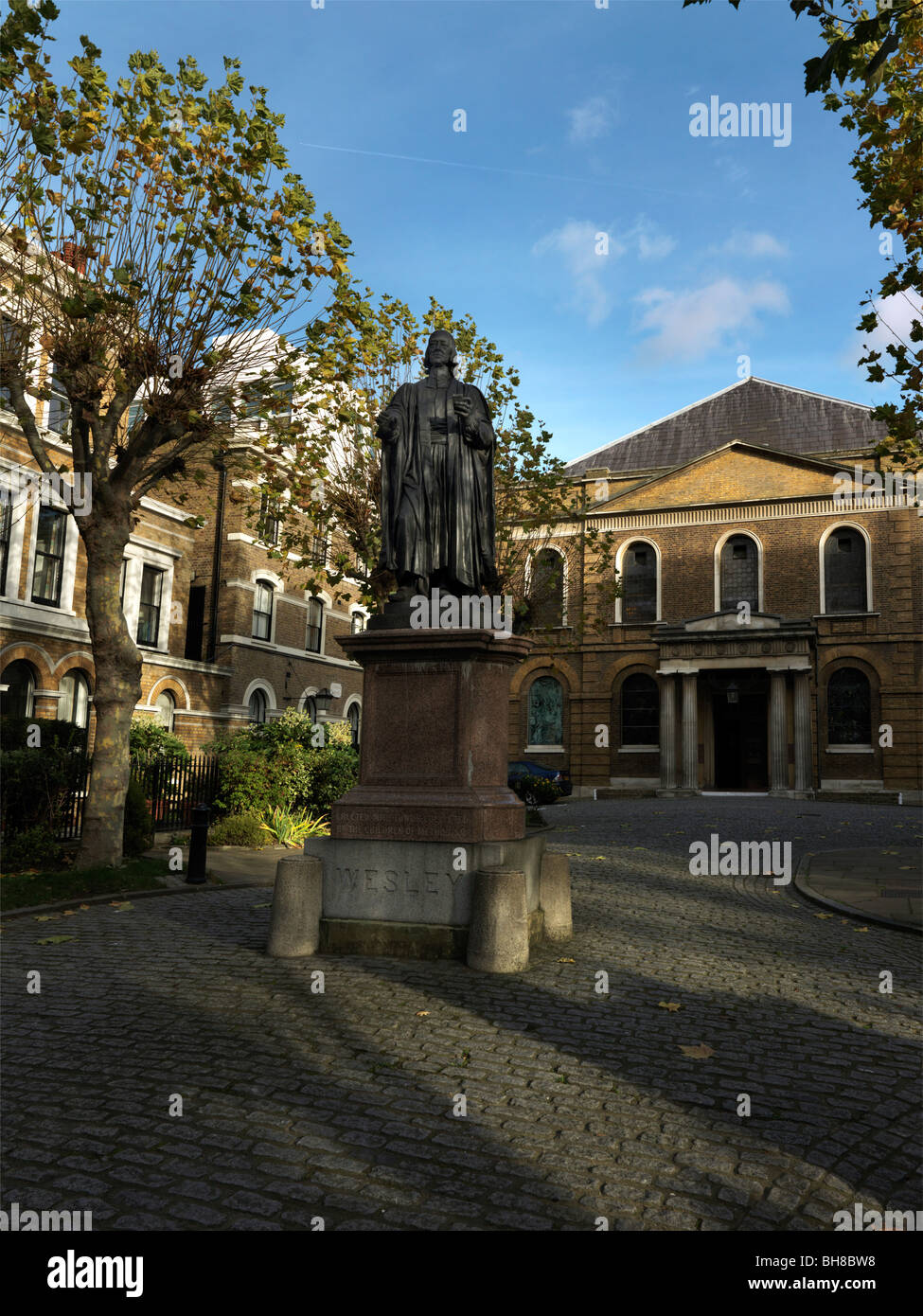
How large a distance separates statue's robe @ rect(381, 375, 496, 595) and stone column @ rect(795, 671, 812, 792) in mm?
26929

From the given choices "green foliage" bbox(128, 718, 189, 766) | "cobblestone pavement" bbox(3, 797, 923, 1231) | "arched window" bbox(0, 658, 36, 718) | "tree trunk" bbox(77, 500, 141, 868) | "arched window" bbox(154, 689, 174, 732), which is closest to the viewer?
"cobblestone pavement" bbox(3, 797, 923, 1231)

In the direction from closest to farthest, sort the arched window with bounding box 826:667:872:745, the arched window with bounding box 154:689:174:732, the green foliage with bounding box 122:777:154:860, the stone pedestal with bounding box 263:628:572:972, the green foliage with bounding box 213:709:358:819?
the stone pedestal with bounding box 263:628:572:972
the green foliage with bounding box 122:777:154:860
the green foliage with bounding box 213:709:358:819
the arched window with bounding box 154:689:174:732
the arched window with bounding box 826:667:872:745

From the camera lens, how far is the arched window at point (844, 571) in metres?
33.8

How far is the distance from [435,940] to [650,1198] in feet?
11.5

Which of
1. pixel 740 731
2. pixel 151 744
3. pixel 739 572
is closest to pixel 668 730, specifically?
pixel 740 731

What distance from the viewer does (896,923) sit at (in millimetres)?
8438

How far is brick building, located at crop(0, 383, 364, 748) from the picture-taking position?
1970 centimetres

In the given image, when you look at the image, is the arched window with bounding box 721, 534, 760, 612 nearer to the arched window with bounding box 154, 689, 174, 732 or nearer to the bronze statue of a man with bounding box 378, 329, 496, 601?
the arched window with bounding box 154, 689, 174, 732

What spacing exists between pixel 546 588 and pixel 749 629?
42.6ft

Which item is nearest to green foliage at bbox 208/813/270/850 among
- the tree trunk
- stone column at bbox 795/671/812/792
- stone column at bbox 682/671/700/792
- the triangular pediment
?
the tree trunk

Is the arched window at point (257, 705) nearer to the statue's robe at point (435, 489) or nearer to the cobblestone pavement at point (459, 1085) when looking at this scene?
the cobblestone pavement at point (459, 1085)

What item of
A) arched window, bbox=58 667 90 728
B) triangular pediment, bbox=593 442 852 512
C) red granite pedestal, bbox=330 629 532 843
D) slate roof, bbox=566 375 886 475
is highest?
slate roof, bbox=566 375 886 475

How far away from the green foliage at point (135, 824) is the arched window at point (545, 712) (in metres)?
26.1

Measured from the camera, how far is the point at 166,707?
80.4 ft
